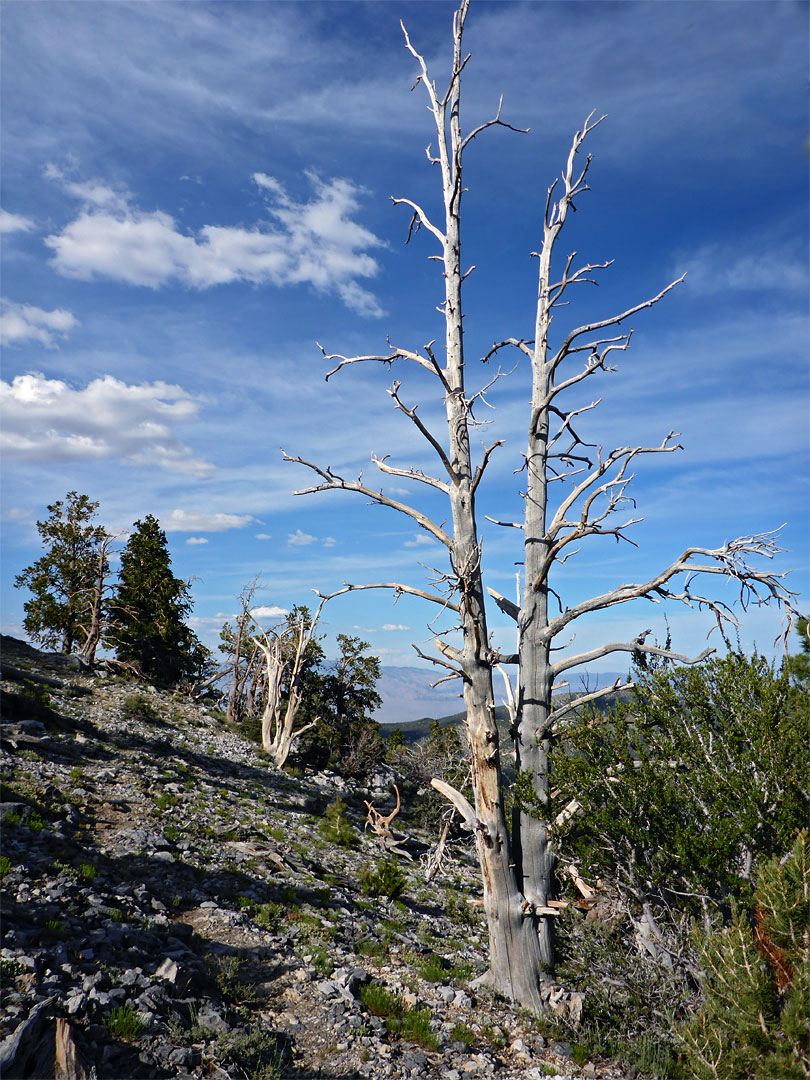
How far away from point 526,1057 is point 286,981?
2.99 m

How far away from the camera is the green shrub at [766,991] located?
4.42 meters

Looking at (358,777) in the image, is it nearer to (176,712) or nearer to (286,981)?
(176,712)

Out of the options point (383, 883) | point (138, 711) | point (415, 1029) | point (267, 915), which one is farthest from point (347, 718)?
point (415, 1029)

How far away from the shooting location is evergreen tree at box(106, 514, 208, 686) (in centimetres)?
3134

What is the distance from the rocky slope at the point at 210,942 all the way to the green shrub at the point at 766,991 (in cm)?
232

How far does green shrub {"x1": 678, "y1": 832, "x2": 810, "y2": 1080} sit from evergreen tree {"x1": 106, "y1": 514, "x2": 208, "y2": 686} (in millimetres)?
29892

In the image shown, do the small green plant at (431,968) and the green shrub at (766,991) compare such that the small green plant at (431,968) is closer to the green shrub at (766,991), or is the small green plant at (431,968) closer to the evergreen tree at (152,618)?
the green shrub at (766,991)

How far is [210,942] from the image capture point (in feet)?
26.9

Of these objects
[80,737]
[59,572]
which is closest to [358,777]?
[80,737]

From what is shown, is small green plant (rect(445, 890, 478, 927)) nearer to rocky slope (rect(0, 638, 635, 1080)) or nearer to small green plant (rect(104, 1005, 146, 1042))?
rocky slope (rect(0, 638, 635, 1080))

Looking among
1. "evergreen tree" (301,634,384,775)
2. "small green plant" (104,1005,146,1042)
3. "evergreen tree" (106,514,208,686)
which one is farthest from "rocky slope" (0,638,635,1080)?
"evergreen tree" (106,514,208,686)

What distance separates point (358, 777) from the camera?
26172 millimetres

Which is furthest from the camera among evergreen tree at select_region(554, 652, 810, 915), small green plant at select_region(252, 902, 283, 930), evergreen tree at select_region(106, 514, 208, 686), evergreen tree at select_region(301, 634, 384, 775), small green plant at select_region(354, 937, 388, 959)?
evergreen tree at select_region(106, 514, 208, 686)

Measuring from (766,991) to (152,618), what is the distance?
31712 mm
